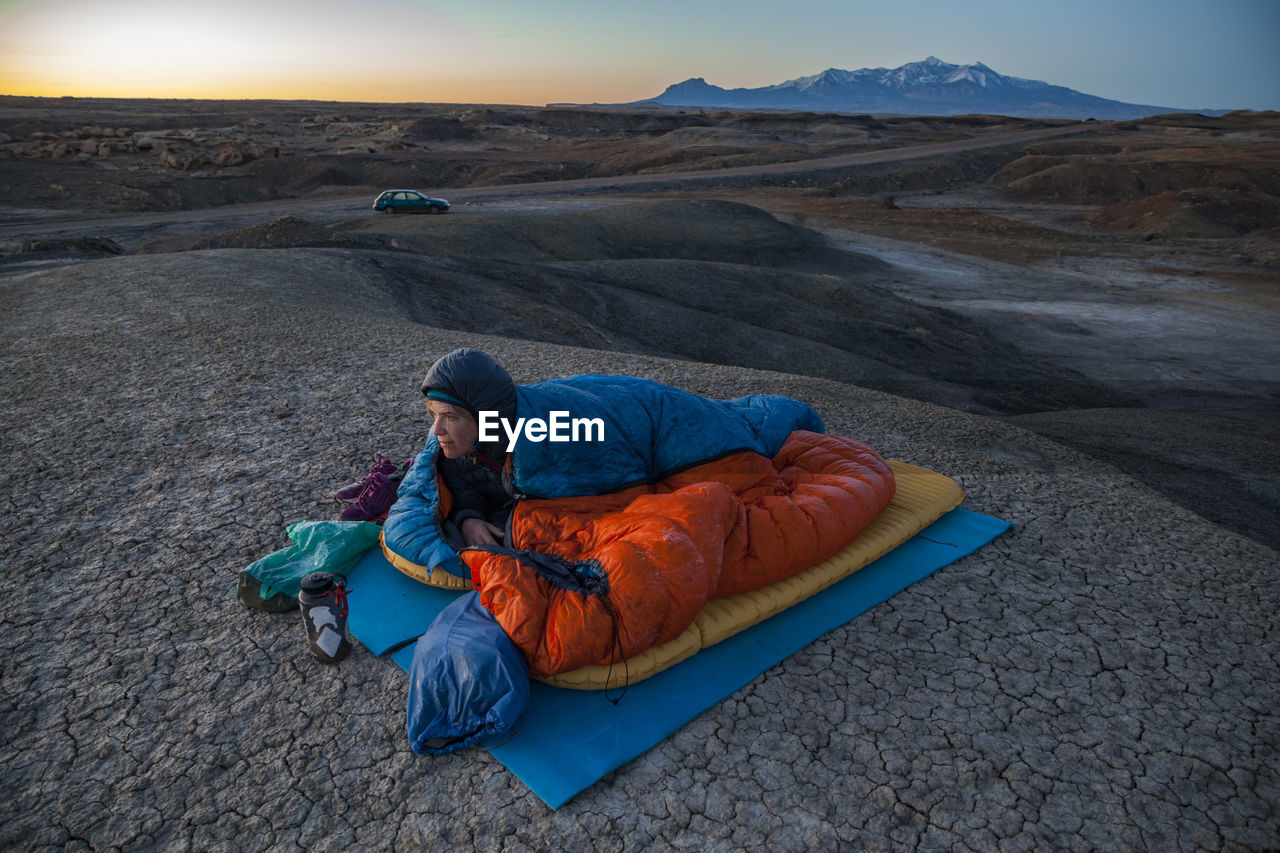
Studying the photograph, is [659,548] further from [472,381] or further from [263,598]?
[263,598]

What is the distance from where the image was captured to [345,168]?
3238cm

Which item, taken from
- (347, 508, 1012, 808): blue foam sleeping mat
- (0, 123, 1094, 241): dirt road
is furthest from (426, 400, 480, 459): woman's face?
(0, 123, 1094, 241): dirt road

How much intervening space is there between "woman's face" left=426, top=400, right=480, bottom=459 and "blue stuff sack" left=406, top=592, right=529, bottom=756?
0.97m

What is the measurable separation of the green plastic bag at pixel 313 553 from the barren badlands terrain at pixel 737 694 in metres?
0.21

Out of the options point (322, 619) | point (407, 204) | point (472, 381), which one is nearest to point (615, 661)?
point (322, 619)

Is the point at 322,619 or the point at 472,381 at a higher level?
the point at 472,381

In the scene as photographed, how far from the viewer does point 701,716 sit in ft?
8.91

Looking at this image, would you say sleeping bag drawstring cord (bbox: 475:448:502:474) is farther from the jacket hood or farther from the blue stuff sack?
the blue stuff sack

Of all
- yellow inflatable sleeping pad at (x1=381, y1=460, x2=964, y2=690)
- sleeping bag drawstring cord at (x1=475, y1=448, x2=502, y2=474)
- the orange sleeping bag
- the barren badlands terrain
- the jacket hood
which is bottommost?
the barren badlands terrain

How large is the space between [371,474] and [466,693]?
2013 millimetres

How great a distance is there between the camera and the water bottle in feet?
9.59

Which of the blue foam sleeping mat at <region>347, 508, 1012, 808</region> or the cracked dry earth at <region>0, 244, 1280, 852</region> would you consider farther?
the blue foam sleeping mat at <region>347, 508, 1012, 808</region>

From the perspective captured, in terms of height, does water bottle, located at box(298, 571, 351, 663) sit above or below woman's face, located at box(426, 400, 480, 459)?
below

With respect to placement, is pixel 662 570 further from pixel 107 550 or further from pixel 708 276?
pixel 708 276
